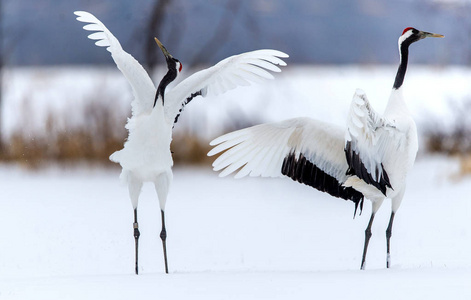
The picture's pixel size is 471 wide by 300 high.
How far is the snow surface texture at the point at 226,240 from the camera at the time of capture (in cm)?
365

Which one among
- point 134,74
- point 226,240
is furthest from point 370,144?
point 226,240

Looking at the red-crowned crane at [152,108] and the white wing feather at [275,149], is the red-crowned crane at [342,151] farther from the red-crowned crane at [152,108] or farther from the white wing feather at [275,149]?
the red-crowned crane at [152,108]

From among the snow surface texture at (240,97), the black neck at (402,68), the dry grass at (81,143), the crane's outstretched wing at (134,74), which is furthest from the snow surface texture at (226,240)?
the black neck at (402,68)

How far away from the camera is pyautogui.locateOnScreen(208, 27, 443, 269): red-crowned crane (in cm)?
417

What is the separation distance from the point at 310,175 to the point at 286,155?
21cm

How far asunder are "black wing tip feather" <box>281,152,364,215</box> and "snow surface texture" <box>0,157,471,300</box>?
57cm

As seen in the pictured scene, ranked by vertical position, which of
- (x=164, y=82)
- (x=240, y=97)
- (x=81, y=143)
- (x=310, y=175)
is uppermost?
(x=240, y=97)

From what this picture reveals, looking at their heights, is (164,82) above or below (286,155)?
above

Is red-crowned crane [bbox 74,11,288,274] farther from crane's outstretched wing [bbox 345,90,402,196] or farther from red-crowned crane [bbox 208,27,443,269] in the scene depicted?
crane's outstretched wing [bbox 345,90,402,196]

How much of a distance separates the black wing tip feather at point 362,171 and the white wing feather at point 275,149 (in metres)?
0.24

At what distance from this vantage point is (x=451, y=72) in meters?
21.7

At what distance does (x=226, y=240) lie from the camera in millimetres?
6492

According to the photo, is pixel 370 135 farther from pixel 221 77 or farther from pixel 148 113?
pixel 148 113

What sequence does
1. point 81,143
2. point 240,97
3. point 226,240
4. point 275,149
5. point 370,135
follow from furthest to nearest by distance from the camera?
1. point 240,97
2. point 81,143
3. point 226,240
4. point 275,149
5. point 370,135
